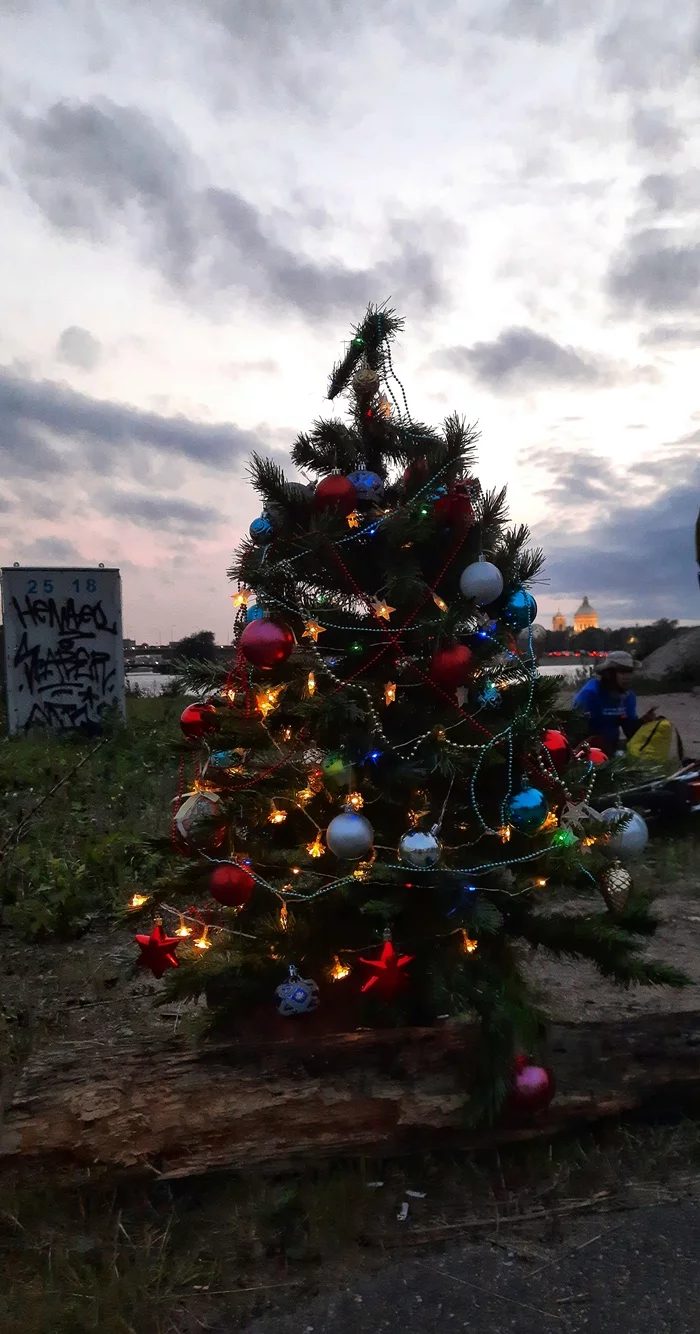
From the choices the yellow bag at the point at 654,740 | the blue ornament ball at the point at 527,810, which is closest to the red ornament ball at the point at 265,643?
the blue ornament ball at the point at 527,810

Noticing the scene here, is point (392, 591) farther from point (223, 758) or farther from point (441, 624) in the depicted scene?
point (223, 758)

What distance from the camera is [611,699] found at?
665 centimetres

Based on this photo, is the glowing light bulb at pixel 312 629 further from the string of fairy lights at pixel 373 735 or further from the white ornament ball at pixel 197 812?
the white ornament ball at pixel 197 812

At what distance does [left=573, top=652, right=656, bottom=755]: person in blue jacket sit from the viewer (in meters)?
6.47

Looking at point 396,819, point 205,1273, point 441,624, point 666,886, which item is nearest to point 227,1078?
point 205,1273

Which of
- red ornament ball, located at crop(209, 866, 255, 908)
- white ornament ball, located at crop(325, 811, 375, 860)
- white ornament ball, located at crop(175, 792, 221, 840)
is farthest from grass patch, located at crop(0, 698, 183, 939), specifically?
white ornament ball, located at crop(325, 811, 375, 860)

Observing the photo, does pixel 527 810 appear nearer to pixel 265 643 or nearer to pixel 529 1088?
pixel 529 1088

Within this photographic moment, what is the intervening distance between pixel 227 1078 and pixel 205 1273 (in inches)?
21.9

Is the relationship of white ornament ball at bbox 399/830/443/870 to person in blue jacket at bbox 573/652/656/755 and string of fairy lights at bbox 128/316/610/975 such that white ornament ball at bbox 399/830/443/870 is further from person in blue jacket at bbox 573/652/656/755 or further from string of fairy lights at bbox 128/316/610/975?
person in blue jacket at bbox 573/652/656/755

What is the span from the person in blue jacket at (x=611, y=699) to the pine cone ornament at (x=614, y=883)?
3.01m

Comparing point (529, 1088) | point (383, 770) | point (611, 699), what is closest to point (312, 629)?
point (383, 770)

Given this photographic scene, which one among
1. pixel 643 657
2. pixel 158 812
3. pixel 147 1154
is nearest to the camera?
pixel 147 1154

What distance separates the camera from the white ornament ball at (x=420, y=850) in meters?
2.92

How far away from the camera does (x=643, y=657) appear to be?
23250 millimetres
